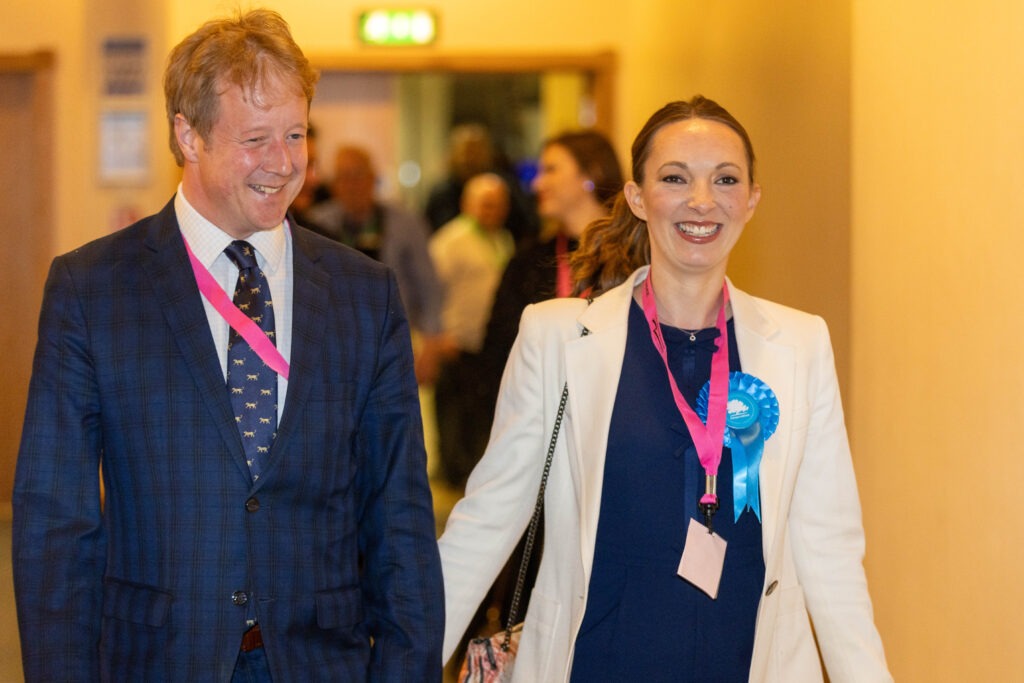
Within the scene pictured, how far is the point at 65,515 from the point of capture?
7.21 feet

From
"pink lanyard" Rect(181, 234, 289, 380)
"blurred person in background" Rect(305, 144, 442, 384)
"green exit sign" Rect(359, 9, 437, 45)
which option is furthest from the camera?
"green exit sign" Rect(359, 9, 437, 45)

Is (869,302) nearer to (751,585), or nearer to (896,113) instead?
(896,113)

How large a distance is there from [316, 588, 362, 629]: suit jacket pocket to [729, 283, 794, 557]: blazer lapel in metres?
0.83

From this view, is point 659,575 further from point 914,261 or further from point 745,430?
point 914,261

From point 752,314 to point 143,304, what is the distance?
1256mm

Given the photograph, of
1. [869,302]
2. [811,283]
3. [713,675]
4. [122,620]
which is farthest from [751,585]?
[811,283]

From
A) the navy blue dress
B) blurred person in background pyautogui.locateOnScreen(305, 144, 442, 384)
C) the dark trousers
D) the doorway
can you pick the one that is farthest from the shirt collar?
the dark trousers

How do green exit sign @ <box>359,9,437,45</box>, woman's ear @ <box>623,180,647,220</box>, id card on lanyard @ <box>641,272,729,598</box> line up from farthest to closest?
green exit sign @ <box>359,9,437,45</box>
woman's ear @ <box>623,180,647,220</box>
id card on lanyard @ <box>641,272,729,598</box>

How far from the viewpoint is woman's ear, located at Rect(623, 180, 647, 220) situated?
116 inches

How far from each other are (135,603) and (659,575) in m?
0.98

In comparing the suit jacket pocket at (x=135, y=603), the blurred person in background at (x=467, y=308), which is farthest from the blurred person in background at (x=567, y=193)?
the blurred person in background at (x=467, y=308)

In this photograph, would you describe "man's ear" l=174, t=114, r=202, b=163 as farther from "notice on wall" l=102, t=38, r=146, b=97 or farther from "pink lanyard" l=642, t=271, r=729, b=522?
"notice on wall" l=102, t=38, r=146, b=97

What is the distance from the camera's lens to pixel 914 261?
401 centimetres

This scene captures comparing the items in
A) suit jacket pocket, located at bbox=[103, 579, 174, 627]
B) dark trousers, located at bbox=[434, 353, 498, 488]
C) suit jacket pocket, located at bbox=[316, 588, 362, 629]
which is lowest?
dark trousers, located at bbox=[434, 353, 498, 488]
